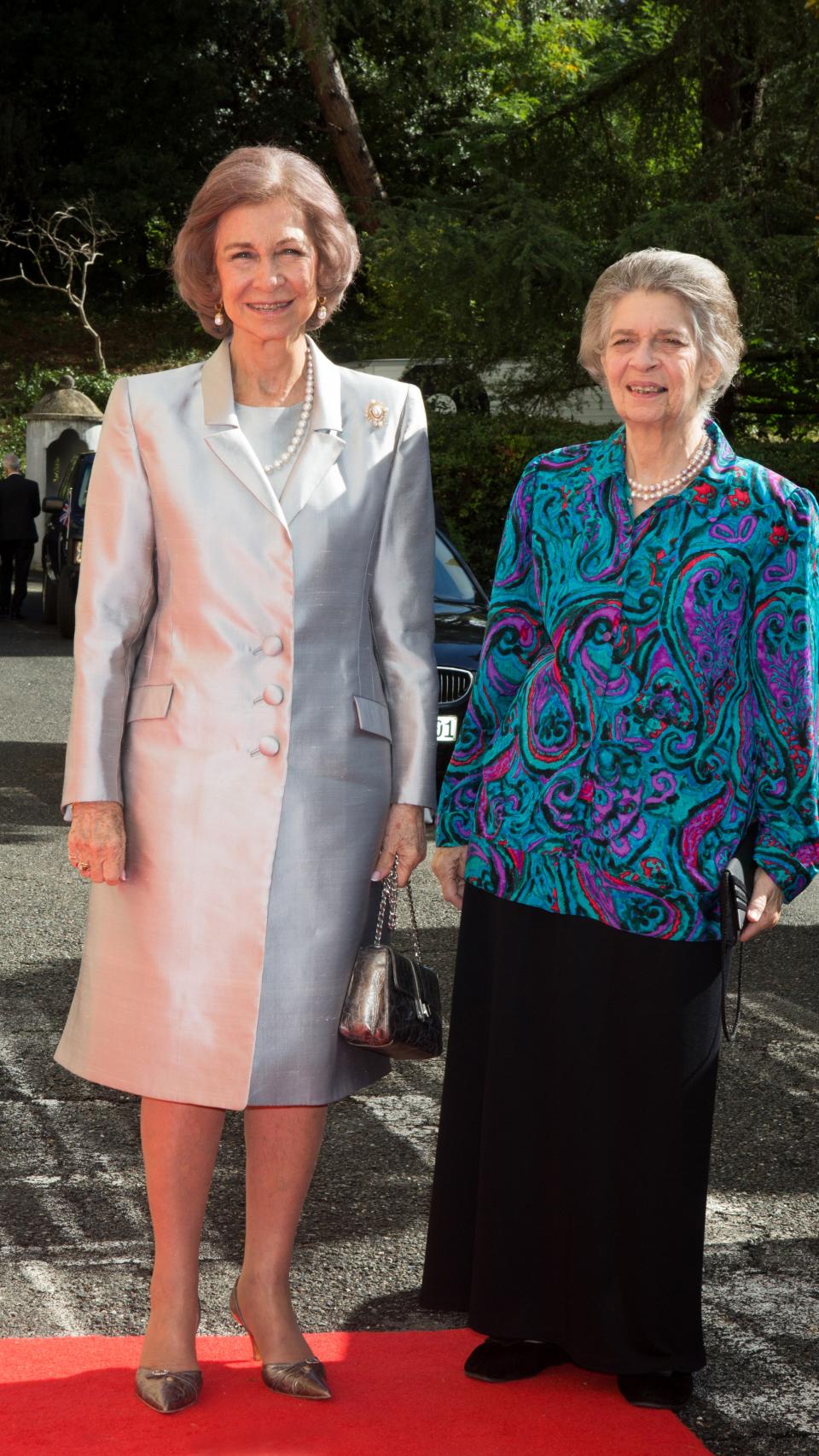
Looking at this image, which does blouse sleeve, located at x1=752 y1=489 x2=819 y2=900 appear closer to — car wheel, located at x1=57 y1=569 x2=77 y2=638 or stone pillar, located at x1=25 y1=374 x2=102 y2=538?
car wheel, located at x1=57 y1=569 x2=77 y2=638

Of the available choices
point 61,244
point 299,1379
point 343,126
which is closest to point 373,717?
point 299,1379

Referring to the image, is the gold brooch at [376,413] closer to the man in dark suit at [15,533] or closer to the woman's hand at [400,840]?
the woman's hand at [400,840]

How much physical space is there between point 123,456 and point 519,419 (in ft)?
48.2

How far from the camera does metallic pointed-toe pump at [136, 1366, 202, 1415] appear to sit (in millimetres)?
2955

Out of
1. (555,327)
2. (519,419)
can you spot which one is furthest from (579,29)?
(555,327)

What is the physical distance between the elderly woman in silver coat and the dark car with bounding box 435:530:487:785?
19.1ft

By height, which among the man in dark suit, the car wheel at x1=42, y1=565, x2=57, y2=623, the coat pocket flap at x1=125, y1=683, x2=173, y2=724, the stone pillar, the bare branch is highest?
the bare branch

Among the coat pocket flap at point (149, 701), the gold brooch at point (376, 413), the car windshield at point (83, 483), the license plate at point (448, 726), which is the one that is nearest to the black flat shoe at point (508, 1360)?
the coat pocket flap at point (149, 701)

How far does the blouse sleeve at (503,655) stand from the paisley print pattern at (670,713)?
10 centimetres

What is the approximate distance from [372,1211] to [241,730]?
162 cm

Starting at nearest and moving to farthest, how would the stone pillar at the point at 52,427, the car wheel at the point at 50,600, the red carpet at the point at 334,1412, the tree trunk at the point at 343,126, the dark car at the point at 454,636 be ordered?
1. the red carpet at the point at 334,1412
2. the dark car at the point at 454,636
3. the car wheel at the point at 50,600
4. the tree trunk at the point at 343,126
5. the stone pillar at the point at 52,427

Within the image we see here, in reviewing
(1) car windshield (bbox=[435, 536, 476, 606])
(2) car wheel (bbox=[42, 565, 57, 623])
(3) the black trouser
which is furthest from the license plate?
(3) the black trouser

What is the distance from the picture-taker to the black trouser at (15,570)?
2014 centimetres

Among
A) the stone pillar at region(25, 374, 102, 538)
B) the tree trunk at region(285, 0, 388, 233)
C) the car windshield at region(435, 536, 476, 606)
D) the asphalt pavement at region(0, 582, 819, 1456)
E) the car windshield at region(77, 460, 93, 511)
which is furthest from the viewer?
the stone pillar at region(25, 374, 102, 538)
